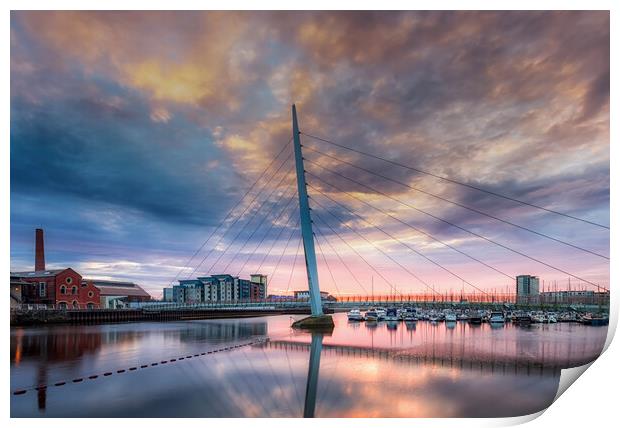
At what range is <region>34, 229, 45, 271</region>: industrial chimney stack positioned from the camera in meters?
28.5

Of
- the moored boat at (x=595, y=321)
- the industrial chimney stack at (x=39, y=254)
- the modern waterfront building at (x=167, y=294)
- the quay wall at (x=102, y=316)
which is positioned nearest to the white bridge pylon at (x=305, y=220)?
the quay wall at (x=102, y=316)

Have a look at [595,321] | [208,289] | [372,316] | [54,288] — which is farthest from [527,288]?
[54,288]

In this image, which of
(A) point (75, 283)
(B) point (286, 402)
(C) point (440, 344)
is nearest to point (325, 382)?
(B) point (286, 402)

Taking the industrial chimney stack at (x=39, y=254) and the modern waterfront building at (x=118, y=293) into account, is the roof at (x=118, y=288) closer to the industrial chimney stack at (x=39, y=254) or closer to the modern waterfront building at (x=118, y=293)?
the modern waterfront building at (x=118, y=293)

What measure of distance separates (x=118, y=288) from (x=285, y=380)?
Answer: 33.6 meters

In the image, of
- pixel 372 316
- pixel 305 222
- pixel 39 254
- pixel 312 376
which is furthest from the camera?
pixel 372 316

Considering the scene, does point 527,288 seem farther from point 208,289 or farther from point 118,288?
point 118,288

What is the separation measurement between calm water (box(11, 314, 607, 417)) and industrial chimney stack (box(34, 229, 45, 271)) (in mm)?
15577

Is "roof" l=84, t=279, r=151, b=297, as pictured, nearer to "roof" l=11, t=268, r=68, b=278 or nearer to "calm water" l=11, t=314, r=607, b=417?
"roof" l=11, t=268, r=68, b=278

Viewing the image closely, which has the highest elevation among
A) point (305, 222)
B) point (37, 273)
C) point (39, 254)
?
point (305, 222)

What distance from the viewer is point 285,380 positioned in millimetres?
9586

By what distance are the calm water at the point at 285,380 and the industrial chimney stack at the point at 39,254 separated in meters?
15.6

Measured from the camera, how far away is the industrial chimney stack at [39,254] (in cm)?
2852

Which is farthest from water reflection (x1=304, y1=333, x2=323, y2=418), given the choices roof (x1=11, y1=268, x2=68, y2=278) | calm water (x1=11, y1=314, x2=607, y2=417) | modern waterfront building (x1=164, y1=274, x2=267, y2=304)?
modern waterfront building (x1=164, y1=274, x2=267, y2=304)
